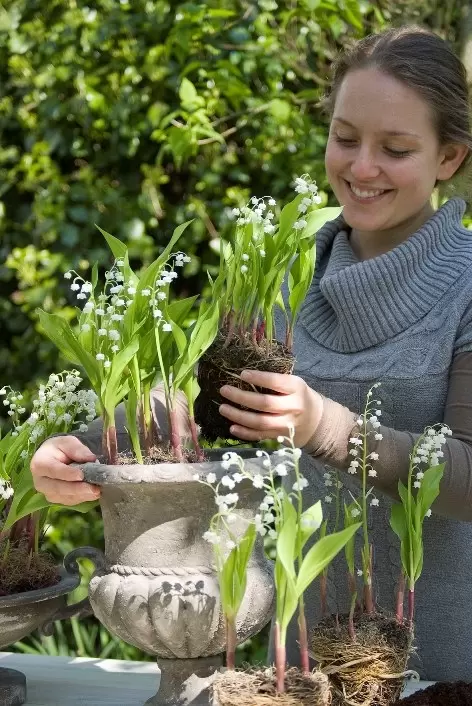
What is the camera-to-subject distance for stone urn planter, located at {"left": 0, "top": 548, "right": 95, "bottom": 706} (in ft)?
5.36

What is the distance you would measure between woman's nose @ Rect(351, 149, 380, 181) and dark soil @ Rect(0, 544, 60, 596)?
0.78 m

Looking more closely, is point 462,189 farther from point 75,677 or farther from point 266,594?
point 75,677

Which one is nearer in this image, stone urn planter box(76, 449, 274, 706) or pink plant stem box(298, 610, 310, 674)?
pink plant stem box(298, 610, 310, 674)

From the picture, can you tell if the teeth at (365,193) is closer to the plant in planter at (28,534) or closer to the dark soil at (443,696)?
the plant in planter at (28,534)

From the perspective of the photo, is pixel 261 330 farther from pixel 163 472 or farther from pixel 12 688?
pixel 12 688

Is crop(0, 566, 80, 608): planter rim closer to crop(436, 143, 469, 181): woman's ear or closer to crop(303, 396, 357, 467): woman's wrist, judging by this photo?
crop(303, 396, 357, 467): woman's wrist

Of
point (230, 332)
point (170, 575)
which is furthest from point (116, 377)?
point (170, 575)

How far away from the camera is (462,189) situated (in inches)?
77.8

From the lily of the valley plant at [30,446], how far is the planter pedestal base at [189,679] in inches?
13.0

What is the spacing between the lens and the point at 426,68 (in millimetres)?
1743

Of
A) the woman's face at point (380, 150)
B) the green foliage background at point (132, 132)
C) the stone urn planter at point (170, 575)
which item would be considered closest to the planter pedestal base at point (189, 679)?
the stone urn planter at point (170, 575)

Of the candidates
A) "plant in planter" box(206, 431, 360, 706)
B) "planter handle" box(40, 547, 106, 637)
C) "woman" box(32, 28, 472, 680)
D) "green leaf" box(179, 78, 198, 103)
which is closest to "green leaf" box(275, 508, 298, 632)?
"plant in planter" box(206, 431, 360, 706)

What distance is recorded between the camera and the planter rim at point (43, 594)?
5.31ft

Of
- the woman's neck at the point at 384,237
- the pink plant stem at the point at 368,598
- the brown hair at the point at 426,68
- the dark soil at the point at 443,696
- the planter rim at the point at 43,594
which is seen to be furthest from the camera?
the woman's neck at the point at 384,237
